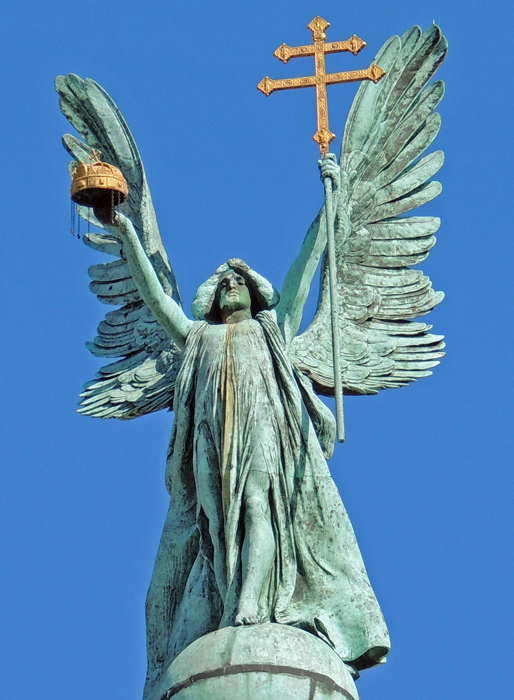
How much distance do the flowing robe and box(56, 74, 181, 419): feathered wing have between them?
1076mm

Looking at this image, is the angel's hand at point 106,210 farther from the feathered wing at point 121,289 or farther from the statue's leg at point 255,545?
the statue's leg at point 255,545

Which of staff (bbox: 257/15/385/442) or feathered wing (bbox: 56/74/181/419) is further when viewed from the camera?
feathered wing (bbox: 56/74/181/419)

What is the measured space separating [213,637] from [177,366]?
3384 millimetres

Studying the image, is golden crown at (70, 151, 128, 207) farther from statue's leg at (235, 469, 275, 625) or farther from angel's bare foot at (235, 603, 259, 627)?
angel's bare foot at (235, 603, 259, 627)

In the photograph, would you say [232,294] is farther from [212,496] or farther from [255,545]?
[255,545]

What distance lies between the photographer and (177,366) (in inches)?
853

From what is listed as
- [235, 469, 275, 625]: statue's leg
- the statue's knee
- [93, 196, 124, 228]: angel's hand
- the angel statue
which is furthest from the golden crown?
the statue's knee

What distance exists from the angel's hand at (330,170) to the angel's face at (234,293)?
116cm

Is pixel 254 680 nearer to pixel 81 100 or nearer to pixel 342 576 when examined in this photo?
pixel 342 576

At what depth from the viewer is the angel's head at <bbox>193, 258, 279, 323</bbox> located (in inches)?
827

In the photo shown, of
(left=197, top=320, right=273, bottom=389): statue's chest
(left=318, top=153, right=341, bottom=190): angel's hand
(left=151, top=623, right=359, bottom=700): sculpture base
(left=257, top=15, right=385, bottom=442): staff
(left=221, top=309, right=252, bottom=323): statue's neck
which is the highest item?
(left=257, top=15, right=385, bottom=442): staff

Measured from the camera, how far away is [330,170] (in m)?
21.1

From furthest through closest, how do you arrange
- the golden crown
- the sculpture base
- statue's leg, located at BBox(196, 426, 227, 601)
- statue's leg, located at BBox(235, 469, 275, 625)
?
statue's leg, located at BBox(196, 426, 227, 601)
the golden crown
statue's leg, located at BBox(235, 469, 275, 625)
the sculpture base

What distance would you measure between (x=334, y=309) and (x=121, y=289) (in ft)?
8.98
